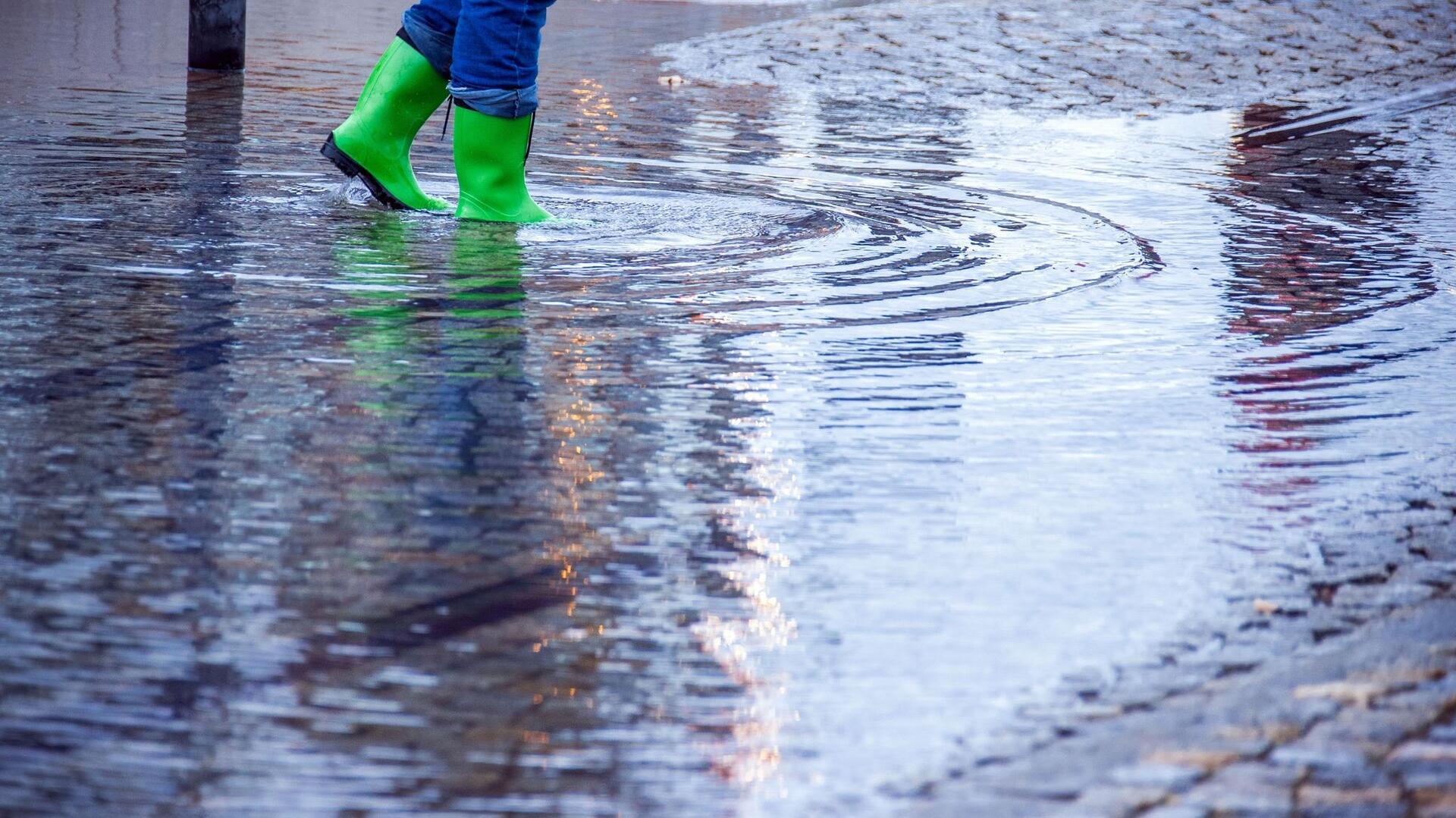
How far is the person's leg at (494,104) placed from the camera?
138 inches

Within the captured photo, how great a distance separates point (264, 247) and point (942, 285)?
1060mm

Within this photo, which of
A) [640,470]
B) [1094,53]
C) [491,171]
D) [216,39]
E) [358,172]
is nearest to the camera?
[640,470]

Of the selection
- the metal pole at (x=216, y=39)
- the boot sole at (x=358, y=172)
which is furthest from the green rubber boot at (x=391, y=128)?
the metal pole at (x=216, y=39)

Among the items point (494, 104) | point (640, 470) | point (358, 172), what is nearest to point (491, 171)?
point (494, 104)

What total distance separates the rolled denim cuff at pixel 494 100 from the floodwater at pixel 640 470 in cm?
23

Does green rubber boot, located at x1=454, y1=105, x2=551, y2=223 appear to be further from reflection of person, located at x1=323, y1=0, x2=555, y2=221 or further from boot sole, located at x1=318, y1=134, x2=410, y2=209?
boot sole, located at x1=318, y1=134, x2=410, y2=209

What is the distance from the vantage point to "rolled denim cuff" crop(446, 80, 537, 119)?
11.7 ft

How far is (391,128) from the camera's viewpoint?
3.74 meters

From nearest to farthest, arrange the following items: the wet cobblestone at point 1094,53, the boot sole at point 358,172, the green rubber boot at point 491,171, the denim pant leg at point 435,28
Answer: the green rubber boot at point 491,171, the boot sole at point 358,172, the denim pant leg at point 435,28, the wet cobblestone at point 1094,53

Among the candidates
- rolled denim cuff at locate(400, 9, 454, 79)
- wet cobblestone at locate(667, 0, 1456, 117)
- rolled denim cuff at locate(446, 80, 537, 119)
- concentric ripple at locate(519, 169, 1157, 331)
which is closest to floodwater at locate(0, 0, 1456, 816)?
concentric ripple at locate(519, 169, 1157, 331)

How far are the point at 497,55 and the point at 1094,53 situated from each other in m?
4.85

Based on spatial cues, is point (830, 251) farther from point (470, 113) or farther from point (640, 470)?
point (640, 470)

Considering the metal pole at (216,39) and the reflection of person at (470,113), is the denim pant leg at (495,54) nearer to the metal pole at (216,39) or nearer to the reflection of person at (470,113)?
the reflection of person at (470,113)

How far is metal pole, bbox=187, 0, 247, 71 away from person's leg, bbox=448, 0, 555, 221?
11.3 feet
